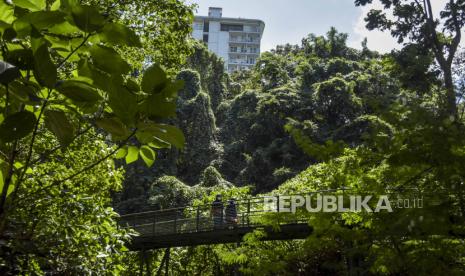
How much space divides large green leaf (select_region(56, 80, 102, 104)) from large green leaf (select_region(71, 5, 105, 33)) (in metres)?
0.10

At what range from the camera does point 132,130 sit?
102 cm

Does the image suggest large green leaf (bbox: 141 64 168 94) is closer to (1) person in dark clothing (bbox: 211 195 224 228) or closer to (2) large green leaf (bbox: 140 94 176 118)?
(2) large green leaf (bbox: 140 94 176 118)

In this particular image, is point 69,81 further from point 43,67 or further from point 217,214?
point 217,214

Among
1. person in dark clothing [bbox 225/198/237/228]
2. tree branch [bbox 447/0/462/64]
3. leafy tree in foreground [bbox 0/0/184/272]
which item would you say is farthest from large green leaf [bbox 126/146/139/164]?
tree branch [bbox 447/0/462/64]

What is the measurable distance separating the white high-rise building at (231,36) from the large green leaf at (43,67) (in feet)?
219

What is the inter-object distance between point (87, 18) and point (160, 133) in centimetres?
28

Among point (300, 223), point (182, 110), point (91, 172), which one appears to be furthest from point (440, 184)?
point (182, 110)

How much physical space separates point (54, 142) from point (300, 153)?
67.1 feet

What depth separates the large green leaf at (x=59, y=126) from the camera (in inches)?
36.2

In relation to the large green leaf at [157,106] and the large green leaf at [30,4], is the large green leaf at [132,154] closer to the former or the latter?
the large green leaf at [157,106]

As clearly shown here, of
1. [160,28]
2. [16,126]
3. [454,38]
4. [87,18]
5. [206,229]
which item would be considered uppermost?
[454,38]

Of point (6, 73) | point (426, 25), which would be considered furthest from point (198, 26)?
point (6, 73)

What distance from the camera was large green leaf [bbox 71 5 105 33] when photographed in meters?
0.82

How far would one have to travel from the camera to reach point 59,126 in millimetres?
923
